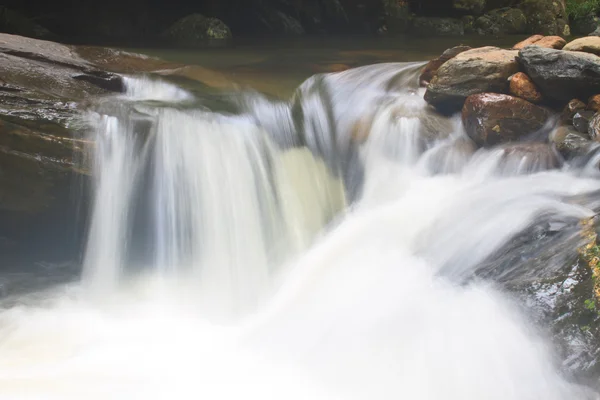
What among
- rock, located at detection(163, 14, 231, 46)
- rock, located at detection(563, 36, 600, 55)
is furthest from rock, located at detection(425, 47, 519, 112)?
rock, located at detection(163, 14, 231, 46)

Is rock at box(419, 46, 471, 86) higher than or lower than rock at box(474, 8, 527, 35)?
lower

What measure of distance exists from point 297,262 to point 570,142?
269 cm

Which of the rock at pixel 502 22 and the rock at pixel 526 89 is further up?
the rock at pixel 502 22

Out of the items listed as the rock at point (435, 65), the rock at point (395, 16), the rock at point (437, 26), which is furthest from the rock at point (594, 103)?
the rock at point (395, 16)

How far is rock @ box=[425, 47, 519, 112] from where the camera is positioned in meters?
5.28

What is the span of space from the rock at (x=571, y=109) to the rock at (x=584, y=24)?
14360 millimetres

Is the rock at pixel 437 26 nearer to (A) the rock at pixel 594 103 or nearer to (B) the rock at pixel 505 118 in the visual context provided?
(B) the rock at pixel 505 118

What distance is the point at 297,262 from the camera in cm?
451

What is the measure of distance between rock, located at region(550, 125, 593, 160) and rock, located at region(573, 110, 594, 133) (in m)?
0.05

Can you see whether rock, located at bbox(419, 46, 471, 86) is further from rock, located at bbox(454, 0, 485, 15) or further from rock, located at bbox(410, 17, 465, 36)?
rock, located at bbox(454, 0, 485, 15)

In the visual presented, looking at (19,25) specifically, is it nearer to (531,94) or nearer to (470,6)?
(531,94)

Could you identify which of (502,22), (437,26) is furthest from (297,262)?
(502,22)

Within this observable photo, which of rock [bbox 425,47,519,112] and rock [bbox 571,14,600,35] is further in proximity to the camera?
→ rock [bbox 571,14,600,35]

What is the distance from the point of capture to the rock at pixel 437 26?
1511 centimetres
